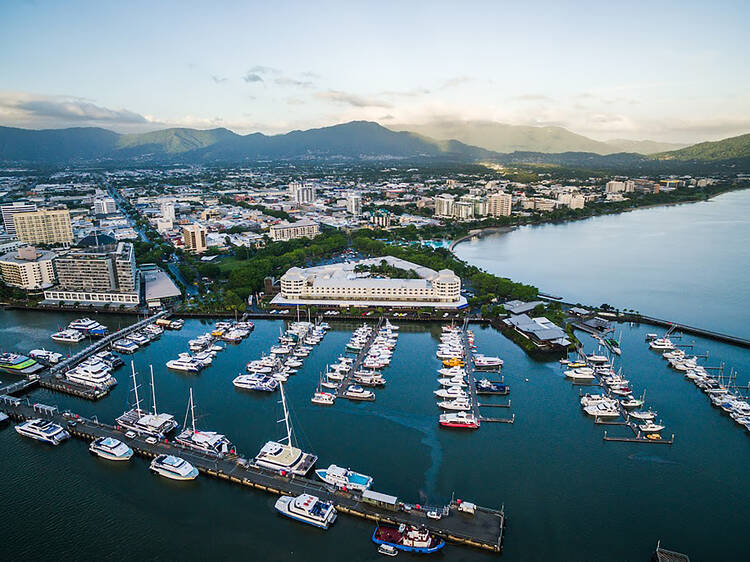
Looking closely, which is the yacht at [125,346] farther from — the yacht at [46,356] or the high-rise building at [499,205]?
the high-rise building at [499,205]

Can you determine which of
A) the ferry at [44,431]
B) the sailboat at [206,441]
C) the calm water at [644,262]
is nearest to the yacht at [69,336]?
the ferry at [44,431]

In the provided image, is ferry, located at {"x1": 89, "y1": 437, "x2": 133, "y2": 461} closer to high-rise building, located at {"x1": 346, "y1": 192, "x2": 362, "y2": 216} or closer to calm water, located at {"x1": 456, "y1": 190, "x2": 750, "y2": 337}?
calm water, located at {"x1": 456, "y1": 190, "x2": 750, "y2": 337}

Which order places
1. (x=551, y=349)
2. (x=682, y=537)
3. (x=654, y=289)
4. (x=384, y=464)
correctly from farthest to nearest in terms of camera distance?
(x=654, y=289) < (x=551, y=349) < (x=384, y=464) < (x=682, y=537)

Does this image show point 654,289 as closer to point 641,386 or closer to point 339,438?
point 641,386

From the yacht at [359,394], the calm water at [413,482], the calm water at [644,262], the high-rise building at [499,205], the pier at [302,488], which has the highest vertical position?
the high-rise building at [499,205]

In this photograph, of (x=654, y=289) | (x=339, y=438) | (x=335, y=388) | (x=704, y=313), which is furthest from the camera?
(x=654, y=289)

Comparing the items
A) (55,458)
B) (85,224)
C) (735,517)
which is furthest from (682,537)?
(85,224)
